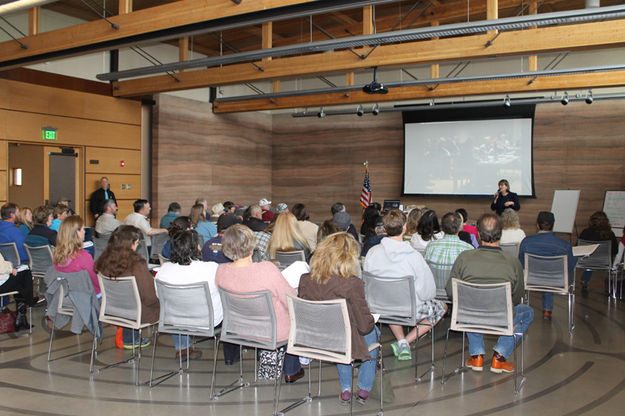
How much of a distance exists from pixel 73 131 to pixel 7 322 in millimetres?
6381

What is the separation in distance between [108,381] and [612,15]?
246 inches

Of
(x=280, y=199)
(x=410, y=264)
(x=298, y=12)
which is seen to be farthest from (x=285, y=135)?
(x=410, y=264)

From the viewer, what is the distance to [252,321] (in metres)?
3.57

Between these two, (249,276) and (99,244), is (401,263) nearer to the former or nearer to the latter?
(249,276)

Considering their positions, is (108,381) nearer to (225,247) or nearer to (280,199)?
(225,247)

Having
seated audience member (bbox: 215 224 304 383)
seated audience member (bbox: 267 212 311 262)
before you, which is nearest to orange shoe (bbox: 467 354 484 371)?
seated audience member (bbox: 215 224 304 383)

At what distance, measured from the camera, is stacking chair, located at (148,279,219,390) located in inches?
150

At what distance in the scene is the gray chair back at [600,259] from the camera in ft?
22.6

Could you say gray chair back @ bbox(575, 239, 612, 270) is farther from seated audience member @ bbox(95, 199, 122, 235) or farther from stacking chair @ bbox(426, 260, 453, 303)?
seated audience member @ bbox(95, 199, 122, 235)

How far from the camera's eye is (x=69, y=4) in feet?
33.0

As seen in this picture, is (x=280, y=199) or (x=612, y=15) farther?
(x=280, y=199)

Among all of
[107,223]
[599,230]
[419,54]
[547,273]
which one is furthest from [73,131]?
[599,230]

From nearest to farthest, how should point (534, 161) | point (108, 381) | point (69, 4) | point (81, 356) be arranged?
1. point (108, 381)
2. point (81, 356)
3. point (69, 4)
4. point (534, 161)

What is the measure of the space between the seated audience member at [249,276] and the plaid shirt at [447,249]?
1.71 m
